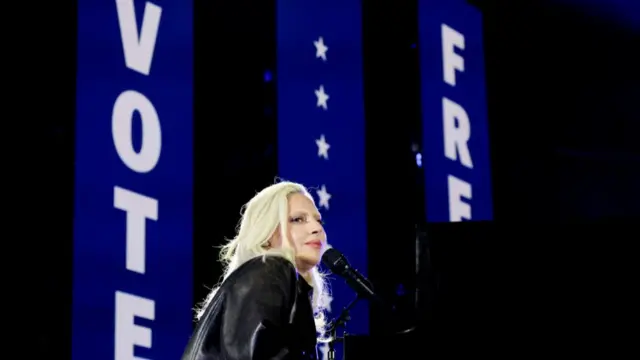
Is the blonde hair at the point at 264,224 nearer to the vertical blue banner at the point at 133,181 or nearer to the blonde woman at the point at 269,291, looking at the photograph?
the blonde woman at the point at 269,291

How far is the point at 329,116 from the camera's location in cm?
484

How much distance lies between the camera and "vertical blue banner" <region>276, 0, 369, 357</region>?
15.4ft

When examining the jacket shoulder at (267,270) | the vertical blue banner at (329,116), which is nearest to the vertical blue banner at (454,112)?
the vertical blue banner at (329,116)

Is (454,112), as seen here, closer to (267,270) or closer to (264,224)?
(264,224)

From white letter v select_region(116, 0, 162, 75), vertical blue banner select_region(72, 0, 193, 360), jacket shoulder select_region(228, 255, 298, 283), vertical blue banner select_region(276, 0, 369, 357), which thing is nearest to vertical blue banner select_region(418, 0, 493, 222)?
vertical blue banner select_region(276, 0, 369, 357)

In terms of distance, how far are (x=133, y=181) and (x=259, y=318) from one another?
254 cm

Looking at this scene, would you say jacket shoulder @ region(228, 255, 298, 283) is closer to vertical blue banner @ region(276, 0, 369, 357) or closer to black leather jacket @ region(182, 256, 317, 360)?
black leather jacket @ region(182, 256, 317, 360)

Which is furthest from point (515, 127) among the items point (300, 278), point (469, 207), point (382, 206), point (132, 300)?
point (300, 278)

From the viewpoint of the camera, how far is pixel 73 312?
4234 mm

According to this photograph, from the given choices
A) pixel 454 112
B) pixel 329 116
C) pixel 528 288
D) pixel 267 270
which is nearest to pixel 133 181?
pixel 329 116

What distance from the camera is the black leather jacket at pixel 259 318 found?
6.74 feet

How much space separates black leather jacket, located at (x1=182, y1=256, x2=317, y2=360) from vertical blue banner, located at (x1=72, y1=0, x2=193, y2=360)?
2.19m

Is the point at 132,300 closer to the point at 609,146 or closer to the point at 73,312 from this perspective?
the point at 73,312

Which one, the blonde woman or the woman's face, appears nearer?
the blonde woman
